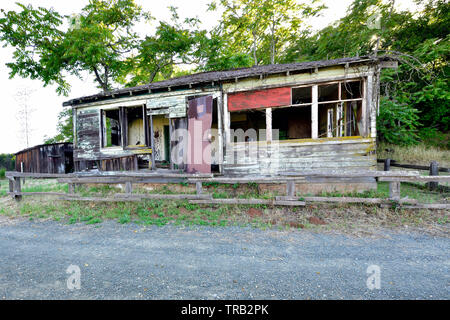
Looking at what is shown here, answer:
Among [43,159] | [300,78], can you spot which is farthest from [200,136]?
[43,159]

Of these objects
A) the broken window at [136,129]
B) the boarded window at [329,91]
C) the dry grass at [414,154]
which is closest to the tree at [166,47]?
the broken window at [136,129]

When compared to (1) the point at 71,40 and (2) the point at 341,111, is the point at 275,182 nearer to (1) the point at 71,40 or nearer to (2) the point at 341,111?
(2) the point at 341,111

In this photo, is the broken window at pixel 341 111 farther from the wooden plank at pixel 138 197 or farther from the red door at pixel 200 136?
the wooden plank at pixel 138 197

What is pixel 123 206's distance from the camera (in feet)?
20.5

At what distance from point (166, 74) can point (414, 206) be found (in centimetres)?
2048

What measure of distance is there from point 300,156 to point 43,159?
1541cm

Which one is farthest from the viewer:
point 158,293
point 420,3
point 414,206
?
point 420,3

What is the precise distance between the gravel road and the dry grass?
1001 cm

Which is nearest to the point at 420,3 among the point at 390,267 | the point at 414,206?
the point at 414,206

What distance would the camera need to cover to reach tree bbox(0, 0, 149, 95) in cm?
1179

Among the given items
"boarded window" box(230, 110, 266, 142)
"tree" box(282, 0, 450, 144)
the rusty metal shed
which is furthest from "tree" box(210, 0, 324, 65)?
the rusty metal shed

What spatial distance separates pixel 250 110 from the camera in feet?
27.0

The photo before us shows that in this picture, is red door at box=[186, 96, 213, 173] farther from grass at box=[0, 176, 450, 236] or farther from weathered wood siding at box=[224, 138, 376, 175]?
grass at box=[0, 176, 450, 236]
